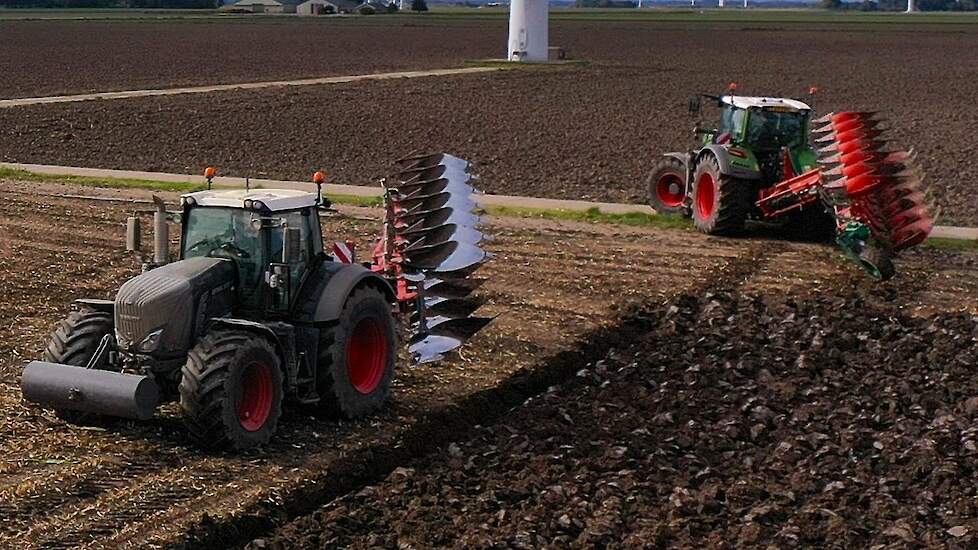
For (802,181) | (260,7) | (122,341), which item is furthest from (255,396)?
(260,7)

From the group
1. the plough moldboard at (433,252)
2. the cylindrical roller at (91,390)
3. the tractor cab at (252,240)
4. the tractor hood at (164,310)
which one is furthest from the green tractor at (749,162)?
the cylindrical roller at (91,390)

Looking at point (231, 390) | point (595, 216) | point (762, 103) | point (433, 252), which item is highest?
point (762, 103)

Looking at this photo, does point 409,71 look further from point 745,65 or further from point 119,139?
point 119,139

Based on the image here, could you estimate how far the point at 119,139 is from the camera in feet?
104

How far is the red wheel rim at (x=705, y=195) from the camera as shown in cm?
2070

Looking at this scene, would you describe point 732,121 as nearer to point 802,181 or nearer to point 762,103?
point 762,103

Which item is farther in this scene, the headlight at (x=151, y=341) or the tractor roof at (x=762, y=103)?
the tractor roof at (x=762, y=103)

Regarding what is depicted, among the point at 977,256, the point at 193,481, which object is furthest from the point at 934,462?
the point at 977,256

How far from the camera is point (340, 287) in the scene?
36.6 feet

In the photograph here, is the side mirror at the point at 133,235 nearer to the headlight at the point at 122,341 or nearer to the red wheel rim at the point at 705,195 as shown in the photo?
the headlight at the point at 122,341

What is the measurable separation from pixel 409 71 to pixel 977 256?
37.4 m

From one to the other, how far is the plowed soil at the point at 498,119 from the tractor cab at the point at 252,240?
1326 cm

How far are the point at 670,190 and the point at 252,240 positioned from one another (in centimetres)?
1205

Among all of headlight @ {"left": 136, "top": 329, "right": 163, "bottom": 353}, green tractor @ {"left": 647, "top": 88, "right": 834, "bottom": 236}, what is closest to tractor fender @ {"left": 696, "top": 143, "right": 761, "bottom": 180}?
A: green tractor @ {"left": 647, "top": 88, "right": 834, "bottom": 236}
